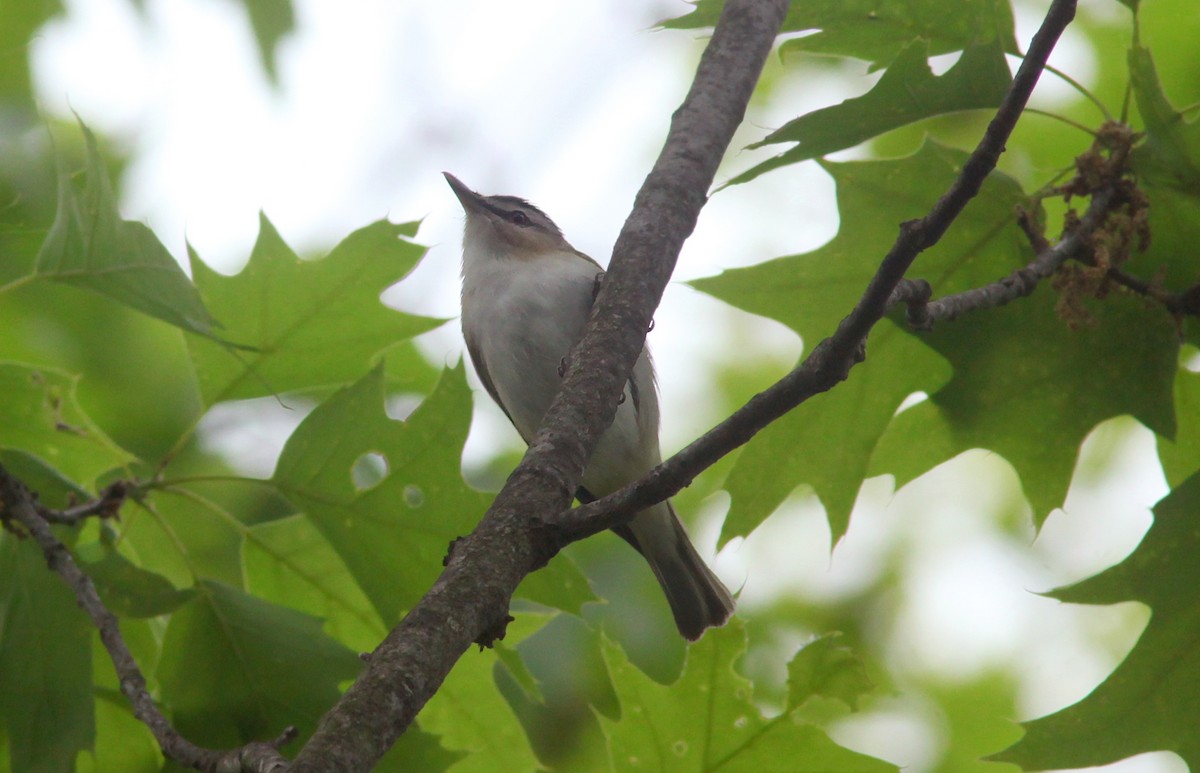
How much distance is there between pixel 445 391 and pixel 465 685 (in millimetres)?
982

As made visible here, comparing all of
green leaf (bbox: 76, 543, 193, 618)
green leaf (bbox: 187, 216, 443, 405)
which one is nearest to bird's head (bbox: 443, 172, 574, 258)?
green leaf (bbox: 187, 216, 443, 405)

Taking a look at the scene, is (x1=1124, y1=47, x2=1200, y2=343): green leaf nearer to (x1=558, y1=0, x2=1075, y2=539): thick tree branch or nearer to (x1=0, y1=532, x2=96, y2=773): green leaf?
(x1=558, y1=0, x2=1075, y2=539): thick tree branch

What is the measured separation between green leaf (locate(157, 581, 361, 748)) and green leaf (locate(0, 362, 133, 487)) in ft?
2.19

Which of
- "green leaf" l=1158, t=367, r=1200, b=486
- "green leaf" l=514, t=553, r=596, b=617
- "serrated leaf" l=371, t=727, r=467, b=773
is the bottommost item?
"serrated leaf" l=371, t=727, r=467, b=773

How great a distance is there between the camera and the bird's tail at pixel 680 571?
16.0 feet

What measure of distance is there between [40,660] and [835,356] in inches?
99.8

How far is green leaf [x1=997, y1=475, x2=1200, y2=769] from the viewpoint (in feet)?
9.73

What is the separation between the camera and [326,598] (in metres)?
3.73

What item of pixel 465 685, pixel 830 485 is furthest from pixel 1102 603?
pixel 465 685

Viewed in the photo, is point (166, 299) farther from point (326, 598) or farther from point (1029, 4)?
point (1029, 4)

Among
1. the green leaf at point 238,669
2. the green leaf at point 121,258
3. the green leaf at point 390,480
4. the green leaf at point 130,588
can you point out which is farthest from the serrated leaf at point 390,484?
the green leaf at point 121,258

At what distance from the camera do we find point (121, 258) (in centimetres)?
301

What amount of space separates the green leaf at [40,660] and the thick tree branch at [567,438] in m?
1.81

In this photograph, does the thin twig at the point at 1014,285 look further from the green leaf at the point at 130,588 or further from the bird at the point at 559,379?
the green leaf at the point at 130,588
